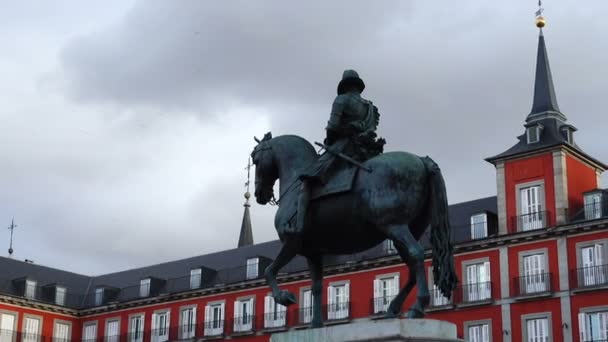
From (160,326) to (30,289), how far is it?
30.8 feet

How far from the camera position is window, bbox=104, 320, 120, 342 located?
65.5 m

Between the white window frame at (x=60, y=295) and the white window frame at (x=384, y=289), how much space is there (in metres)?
24.5

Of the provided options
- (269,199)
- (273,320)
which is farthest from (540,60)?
(269,199)

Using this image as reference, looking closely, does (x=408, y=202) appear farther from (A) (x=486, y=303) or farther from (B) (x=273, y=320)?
(B) (x=273, y=320)

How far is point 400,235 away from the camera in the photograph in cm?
1114

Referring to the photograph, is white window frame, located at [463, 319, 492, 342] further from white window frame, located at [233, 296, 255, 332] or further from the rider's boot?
the rider's boot

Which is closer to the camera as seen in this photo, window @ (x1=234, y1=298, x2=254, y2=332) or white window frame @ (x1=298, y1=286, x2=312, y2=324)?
white window frame @ (x1=298, y1=286, x2=312, y2=324)

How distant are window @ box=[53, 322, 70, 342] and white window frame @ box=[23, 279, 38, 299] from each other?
8.04ft

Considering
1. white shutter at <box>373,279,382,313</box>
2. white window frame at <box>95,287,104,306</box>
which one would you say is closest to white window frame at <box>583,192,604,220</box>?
white shutter at <box>373,279,382,313</box>

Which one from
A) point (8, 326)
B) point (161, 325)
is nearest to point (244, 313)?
point (161, 325)

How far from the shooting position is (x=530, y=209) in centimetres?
4903

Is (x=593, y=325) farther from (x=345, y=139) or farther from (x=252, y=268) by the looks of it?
(x=345, y=139)

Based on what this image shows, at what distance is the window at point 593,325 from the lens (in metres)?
44.9

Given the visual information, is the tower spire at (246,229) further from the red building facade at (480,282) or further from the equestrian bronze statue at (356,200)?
the equestrian bronze statue at (356,200)
